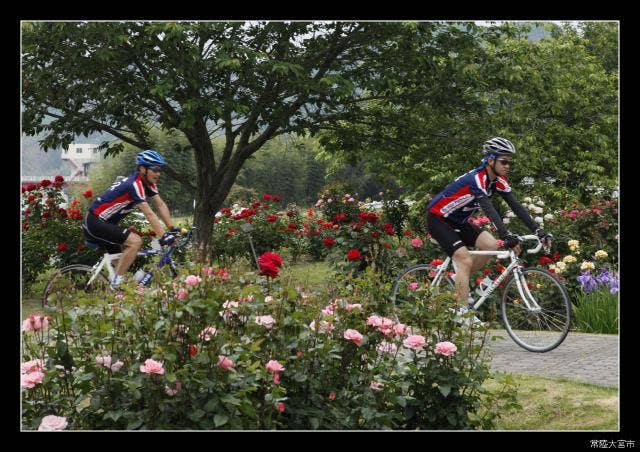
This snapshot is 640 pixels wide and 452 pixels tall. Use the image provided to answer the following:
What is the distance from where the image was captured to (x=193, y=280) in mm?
4211

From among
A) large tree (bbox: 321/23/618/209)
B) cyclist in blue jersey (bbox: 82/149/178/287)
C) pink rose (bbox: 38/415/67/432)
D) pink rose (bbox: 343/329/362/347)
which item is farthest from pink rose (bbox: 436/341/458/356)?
large tree (bbox: 321/23/618/209)

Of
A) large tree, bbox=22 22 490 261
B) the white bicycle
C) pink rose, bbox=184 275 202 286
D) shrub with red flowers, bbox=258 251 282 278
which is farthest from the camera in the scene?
large tree, bbox=22 22 490 261

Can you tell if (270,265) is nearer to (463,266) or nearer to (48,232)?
(463,266)

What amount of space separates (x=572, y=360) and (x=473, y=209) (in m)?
1.66

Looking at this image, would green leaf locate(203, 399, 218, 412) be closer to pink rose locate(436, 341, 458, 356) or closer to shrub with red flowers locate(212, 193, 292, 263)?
pink rose locate(436, 341, 458, 356)

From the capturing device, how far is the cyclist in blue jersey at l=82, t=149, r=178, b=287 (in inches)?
325

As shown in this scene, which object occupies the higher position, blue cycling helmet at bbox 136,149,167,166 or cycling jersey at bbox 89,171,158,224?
blue cycling helmet at bbox 136,149,167,166

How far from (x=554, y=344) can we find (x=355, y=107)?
23.7 ft

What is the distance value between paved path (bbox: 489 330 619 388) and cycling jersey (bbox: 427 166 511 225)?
1343mm

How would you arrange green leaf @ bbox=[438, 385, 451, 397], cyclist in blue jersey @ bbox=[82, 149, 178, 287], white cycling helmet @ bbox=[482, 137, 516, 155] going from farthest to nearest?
1. cyclist in blue jersey @ bbox=[82, 149, 178, 287]
2. white cycling helmet @ bbox=[482, 137, 516, 155]
3. green leaf @ bbox=[438, 385, 451, 397]

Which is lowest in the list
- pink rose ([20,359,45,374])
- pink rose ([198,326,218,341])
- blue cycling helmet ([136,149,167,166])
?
pink rose ([20,359,45,374])

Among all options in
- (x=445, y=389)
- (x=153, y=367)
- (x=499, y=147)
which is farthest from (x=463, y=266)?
(x=153, y=367)

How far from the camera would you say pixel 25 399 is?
4.29 meters

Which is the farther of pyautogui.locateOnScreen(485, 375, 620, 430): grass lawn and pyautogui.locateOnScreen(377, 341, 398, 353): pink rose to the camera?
pyautogui.locateOnScreen(485, 375, 620, 430): grass lawn
